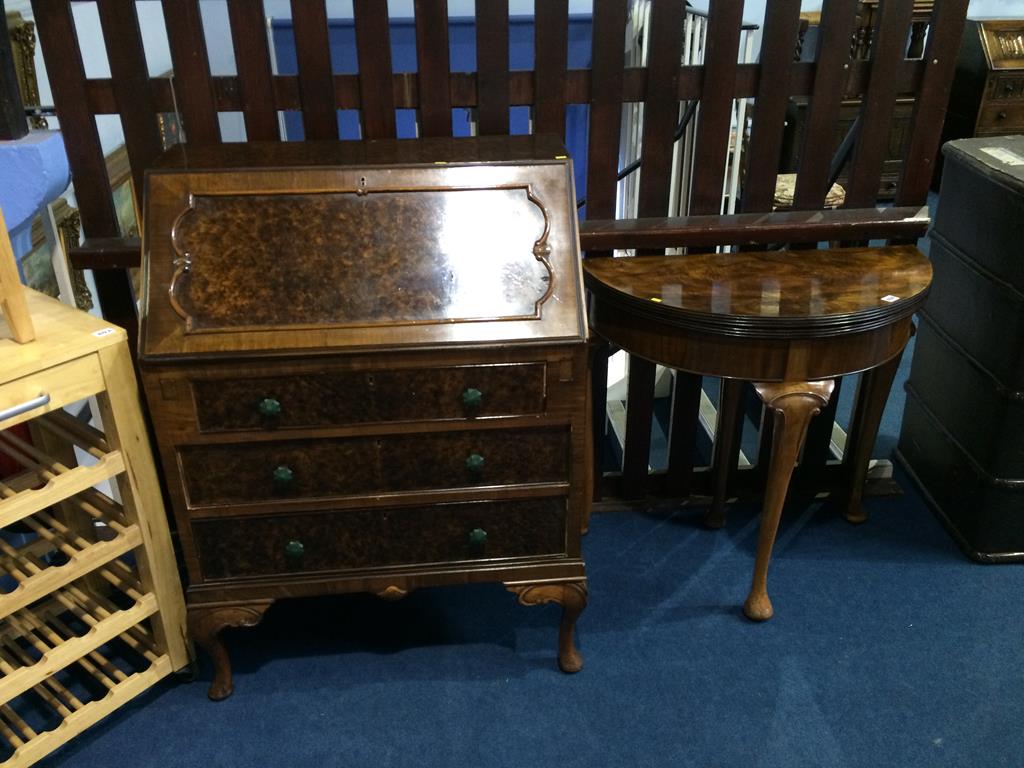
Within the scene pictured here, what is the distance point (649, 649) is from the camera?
2299 mm

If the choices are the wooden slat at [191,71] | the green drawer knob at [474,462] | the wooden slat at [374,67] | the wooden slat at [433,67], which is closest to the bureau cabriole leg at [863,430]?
the green drawer knob at [474,462]

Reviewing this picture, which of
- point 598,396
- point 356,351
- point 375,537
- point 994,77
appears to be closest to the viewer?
point 356,351

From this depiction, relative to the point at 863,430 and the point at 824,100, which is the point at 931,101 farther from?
the point at 863,430

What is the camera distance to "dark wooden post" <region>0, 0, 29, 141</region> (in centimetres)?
201

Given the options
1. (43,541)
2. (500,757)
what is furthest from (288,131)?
(500,757)

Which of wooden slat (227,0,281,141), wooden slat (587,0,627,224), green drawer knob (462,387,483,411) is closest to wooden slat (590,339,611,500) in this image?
wooden slat (587,0,627,224)

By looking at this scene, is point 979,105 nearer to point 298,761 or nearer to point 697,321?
point 697,321

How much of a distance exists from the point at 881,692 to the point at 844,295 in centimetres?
95

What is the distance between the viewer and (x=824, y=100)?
88.5 inches

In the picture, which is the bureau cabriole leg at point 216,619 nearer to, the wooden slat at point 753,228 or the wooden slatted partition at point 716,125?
the wooden slat at point 753,228

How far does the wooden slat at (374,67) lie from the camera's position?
2059mm

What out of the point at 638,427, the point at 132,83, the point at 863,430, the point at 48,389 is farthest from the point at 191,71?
the point at 863,430

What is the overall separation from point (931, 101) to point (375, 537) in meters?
1.73

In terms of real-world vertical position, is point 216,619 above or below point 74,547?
below
